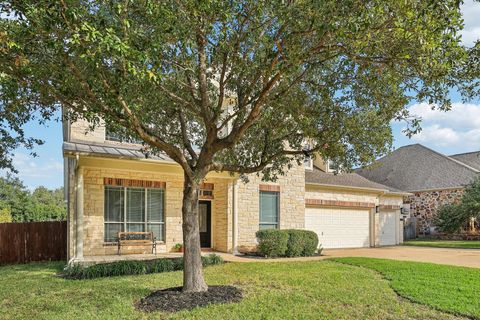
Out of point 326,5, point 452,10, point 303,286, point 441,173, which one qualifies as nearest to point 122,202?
point 303,286

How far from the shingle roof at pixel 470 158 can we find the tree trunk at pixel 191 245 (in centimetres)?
2697

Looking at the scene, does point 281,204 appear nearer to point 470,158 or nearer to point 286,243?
point 286,243

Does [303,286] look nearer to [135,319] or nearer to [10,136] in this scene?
[135,319]

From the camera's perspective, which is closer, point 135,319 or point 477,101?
point 135,319

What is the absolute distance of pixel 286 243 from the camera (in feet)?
48.4

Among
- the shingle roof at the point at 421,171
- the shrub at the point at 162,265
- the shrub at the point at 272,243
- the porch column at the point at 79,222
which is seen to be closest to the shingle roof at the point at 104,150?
the porch column at the point at 79,222

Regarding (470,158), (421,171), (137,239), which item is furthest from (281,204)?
(470,158)

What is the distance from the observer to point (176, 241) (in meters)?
14.5

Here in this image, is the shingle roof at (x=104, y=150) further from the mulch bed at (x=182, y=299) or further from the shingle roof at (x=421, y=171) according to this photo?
the shingle roof at (x=421, y=171)

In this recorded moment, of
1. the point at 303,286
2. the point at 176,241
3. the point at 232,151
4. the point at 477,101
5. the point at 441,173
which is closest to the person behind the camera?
the point at 477,101

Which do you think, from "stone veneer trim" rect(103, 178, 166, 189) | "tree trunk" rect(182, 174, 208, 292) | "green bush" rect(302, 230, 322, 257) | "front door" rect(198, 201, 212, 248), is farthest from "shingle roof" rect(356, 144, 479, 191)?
"tree trunk" rect(182, 174, 208, 292)

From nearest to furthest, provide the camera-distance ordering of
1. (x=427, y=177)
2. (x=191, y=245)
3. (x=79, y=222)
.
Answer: (x=191, y=245), (x=79, y=222), (x=427, y=177)

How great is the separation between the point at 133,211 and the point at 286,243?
231 inches

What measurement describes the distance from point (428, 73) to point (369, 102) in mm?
2470
